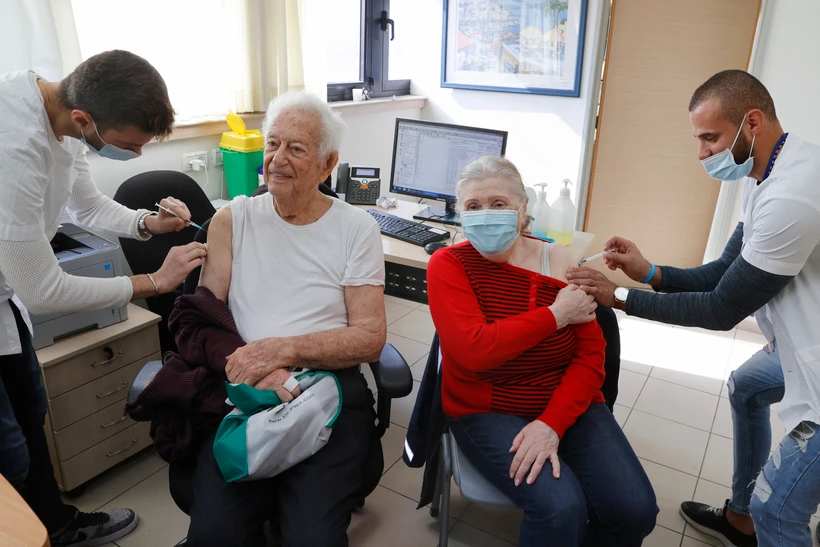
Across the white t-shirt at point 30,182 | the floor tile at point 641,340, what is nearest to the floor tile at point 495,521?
the white t-shirt at point 30,182

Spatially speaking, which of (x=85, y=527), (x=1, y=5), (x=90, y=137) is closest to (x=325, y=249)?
(x=90, y=137)

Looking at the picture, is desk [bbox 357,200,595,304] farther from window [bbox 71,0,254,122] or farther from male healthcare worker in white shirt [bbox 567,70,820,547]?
window [bbox 71,0,254,122]

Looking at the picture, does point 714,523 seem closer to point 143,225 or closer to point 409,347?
point 409,347

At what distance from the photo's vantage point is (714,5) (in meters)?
3.43

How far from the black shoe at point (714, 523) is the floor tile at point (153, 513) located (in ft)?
5.75

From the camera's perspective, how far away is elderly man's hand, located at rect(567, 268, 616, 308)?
1.63 metres

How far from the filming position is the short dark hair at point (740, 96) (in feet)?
4.96

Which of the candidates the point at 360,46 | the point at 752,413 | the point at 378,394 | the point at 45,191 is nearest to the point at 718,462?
the point at 752,413

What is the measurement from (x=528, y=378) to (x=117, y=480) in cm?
159

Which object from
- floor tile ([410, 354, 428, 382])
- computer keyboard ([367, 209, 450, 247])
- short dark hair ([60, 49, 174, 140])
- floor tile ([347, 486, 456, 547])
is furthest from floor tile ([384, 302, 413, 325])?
short dark hair ([60, 49, 174, 140])

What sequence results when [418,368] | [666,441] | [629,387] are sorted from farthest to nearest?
[418,368] < [629,387] < [666,441]

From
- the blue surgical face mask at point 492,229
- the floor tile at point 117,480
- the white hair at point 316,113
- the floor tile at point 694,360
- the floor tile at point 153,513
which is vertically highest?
the white hair at point 316,113

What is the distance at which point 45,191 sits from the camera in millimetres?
1470

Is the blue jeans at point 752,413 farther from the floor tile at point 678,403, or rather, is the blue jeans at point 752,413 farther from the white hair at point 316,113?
the white hair at point 316,113
